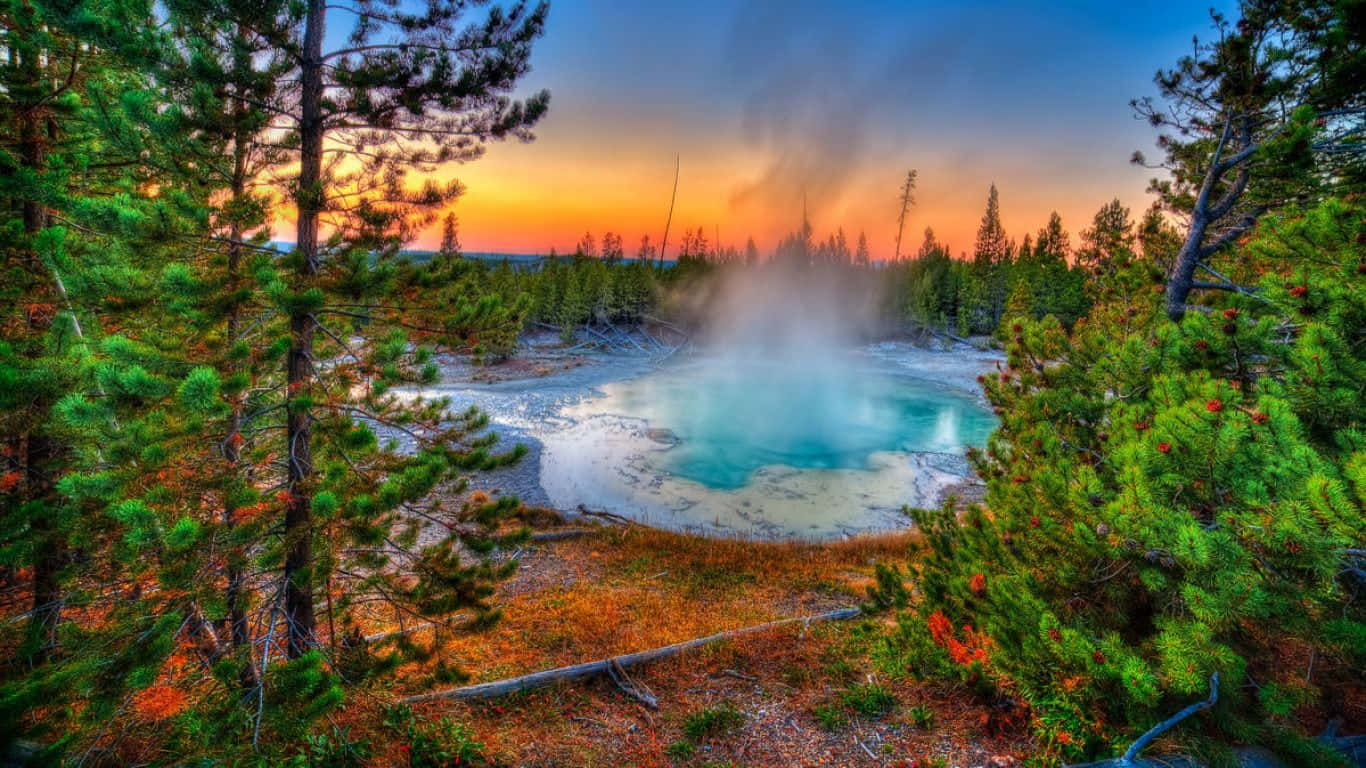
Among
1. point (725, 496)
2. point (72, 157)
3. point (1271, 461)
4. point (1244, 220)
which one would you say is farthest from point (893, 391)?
point (72, 157)

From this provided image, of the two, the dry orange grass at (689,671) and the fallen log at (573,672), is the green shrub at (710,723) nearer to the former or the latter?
the dry orange grass at (689,671)

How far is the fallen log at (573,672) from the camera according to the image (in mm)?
6043

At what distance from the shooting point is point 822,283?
7712 cm

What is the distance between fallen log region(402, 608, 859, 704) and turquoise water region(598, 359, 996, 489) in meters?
11.8

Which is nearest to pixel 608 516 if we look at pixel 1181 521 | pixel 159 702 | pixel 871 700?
pixel 871 700

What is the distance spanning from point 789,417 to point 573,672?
2621 centimetres

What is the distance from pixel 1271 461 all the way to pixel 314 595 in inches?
305

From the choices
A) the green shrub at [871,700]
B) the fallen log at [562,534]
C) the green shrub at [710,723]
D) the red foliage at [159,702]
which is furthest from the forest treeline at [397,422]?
the fallen log at [562,534]

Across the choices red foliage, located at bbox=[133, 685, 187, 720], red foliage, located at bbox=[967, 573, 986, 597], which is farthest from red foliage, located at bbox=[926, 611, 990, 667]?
red foliage, located at bbox=[133, 685, 187, 720]

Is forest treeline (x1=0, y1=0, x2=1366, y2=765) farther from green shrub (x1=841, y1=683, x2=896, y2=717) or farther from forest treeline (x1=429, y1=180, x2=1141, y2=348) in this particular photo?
forest treeline (x1=429, y1=180, x2=1141, y2=348)

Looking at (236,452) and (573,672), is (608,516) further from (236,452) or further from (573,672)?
(236,452)

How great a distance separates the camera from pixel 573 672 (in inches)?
259

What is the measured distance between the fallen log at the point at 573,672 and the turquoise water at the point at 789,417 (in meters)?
11.8

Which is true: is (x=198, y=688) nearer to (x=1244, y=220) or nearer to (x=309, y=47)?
(x=309, y=47)
